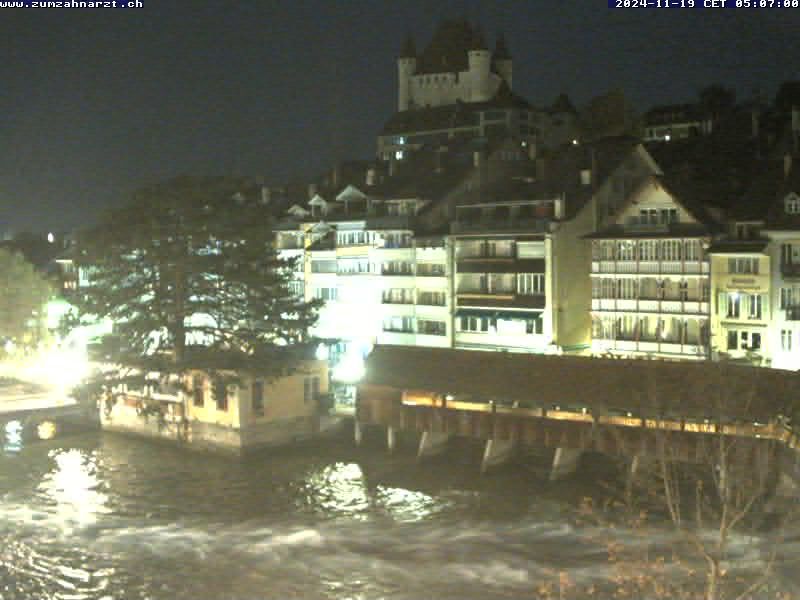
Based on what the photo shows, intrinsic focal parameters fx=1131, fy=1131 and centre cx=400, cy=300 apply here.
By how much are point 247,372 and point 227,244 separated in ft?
22.4

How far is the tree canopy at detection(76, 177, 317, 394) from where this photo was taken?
5300 centimetres

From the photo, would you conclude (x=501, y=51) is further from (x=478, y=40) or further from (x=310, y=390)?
(x=310, y=390)

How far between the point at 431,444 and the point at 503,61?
228 feet

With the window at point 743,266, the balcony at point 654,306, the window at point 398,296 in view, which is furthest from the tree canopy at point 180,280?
the window at point 743,266

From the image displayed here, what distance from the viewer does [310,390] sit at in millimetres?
53812

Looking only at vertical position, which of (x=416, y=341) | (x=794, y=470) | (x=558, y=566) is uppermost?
(x=416, y=341)

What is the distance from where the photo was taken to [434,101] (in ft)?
356

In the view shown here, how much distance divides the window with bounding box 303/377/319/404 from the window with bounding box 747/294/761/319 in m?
20.1

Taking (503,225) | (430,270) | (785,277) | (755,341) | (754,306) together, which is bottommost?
(755,341)

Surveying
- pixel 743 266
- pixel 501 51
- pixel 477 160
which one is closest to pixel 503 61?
pixel 501 51

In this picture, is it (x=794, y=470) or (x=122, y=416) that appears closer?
(x=794, y=470)

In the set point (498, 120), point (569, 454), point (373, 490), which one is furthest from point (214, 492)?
point (498, 120)

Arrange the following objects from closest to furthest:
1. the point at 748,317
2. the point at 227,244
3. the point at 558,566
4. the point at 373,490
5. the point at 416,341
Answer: the point at 558,566, the point at 373,490, the point at 748,317, the point at 227,244, the point at 416,341

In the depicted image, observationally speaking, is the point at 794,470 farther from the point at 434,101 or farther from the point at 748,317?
the point at 434,101
